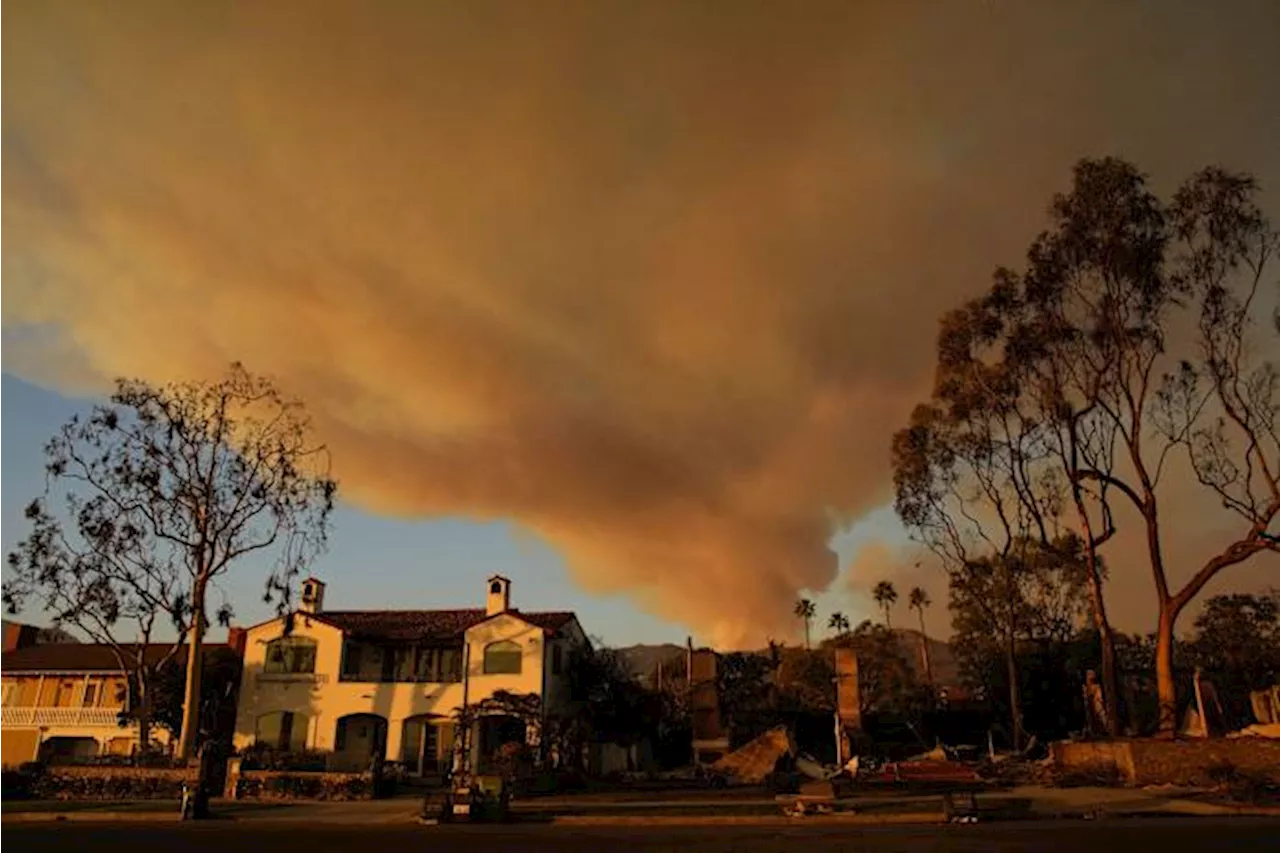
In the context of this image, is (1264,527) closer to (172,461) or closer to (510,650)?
(510,650)

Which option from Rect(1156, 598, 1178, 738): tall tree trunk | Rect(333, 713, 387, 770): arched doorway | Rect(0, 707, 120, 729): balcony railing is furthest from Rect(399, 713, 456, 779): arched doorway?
Rect(1156, 598, 1178, 738): tall tree trunk

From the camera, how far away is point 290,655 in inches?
1870

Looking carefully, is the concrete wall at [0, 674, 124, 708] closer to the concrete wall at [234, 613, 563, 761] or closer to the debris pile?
the concrete wall at [234, 613, 563, 761]

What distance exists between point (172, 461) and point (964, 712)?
4862 centimetres

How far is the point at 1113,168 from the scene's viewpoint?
3494 centimetres

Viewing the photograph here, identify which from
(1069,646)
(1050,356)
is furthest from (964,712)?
(1050,356)

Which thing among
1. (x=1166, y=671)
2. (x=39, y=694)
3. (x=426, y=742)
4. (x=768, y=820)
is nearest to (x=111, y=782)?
(x=426, y=742)

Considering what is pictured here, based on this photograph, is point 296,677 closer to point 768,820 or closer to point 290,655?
point 290,655

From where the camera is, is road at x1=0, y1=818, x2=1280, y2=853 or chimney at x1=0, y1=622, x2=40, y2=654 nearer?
road at x1=0, y1=818, x2=1280, y2=853

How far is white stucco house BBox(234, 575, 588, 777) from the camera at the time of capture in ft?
149

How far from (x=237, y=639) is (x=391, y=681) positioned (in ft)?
40.4

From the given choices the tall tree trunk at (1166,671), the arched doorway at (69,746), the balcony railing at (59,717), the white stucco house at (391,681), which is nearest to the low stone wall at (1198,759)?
the tall tree trunk at (1166,671)

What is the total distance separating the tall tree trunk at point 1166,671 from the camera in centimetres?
3234

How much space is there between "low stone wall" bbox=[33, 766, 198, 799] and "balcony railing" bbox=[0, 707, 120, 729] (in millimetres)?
18119
